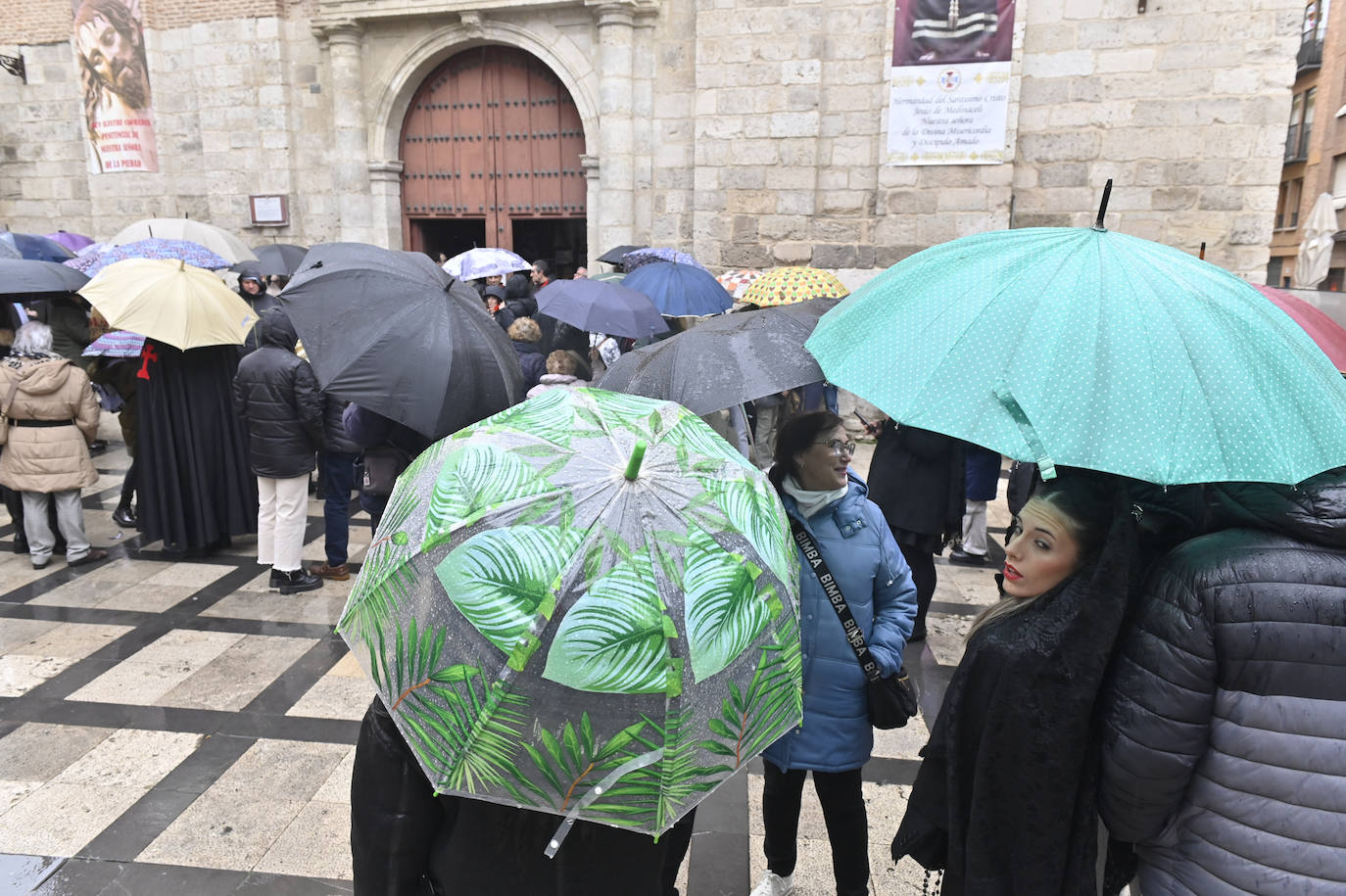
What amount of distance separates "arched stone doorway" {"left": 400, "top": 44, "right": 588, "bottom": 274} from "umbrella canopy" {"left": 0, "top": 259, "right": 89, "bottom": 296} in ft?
17.7

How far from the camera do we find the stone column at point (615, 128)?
33.0 feet

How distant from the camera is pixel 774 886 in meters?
2.79

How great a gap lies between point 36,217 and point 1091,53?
1536 centimetres

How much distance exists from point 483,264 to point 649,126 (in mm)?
3420

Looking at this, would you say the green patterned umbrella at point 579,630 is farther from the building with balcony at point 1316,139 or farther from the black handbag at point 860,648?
the building with balcony at point 1316,139

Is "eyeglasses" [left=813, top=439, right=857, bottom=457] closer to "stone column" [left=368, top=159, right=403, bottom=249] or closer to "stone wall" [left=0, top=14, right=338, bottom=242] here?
"stone column" [left=368, top=159, right=403, bottom=249]

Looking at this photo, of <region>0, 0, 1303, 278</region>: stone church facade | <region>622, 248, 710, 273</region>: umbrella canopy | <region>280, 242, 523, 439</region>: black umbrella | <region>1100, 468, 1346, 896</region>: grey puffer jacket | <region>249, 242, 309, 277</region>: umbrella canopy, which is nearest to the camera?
<region>1100, 468, 1346, 896</region>: grey puffer jacket

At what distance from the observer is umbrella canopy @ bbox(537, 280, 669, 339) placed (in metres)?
5.83

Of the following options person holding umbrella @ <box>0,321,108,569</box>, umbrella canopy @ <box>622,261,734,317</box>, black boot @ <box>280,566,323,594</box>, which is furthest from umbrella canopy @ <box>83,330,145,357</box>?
umbrella canopy @ <box>622,261,734,317</box>

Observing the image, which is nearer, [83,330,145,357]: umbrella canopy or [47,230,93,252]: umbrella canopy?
[83,330,145,357]: umbrella canopy

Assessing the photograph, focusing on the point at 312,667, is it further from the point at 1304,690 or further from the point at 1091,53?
the point at 1091,53

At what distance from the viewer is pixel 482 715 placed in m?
1.23

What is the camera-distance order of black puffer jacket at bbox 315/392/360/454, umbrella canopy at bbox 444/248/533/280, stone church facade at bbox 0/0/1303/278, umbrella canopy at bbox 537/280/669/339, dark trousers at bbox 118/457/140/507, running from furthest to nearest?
stone church facade at bbox 0/0/1303/278 → umbrella canopy at bbox 444/248/533/280 → dark trousers at bbox 118/457/140/507 → umbrella canopy at bbox 537/280/669/339 → black puffer jacket at bbox 315/392/360/454

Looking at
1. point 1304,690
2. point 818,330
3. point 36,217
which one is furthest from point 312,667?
point 36,217
